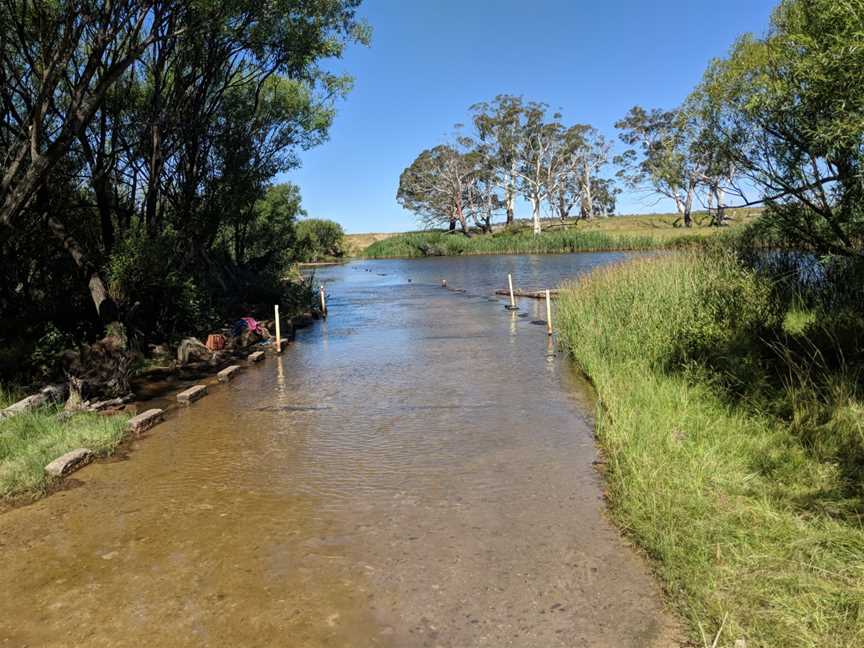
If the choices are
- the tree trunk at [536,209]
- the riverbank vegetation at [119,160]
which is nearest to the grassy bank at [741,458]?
the riverbank vegetation at [119,160]

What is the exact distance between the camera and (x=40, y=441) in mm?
7051

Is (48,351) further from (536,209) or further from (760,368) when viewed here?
(536,209)

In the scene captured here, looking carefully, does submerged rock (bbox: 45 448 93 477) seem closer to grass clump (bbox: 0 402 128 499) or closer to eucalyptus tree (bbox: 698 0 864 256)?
grass clump (bbox: 0 402 128 499)

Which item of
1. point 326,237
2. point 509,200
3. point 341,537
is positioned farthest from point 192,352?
point 326,237

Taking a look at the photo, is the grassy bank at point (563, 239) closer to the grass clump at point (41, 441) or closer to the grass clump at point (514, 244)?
the grass clump at point (514, 244)

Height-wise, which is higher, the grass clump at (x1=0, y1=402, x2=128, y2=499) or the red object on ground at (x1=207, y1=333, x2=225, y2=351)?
the red object on ground at (x1=207, y1=333, x2=225, y2=351)

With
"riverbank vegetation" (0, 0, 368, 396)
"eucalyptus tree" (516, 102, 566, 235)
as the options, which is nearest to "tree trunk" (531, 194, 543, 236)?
"eucalyptus tree" (516, 102, 566, 235)

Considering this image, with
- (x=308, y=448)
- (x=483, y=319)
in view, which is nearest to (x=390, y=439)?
(x=308, y=448)

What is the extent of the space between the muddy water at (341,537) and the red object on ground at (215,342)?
4.49 meters

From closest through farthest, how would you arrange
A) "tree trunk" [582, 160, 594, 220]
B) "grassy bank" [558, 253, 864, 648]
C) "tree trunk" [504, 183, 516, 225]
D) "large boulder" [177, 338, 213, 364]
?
"grassy bank" [558, 253, 864, 648], "large boulder" [177, 338, 213, 364], "tree trunk" [504, 183, 516, 225], "tree trunk" [582, 160, 594, 220]

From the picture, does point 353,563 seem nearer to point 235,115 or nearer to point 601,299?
point 601,299

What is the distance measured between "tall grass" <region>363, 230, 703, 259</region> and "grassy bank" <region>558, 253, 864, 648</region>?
30.7m

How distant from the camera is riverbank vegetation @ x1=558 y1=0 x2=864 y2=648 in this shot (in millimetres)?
3723

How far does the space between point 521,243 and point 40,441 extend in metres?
54.6
